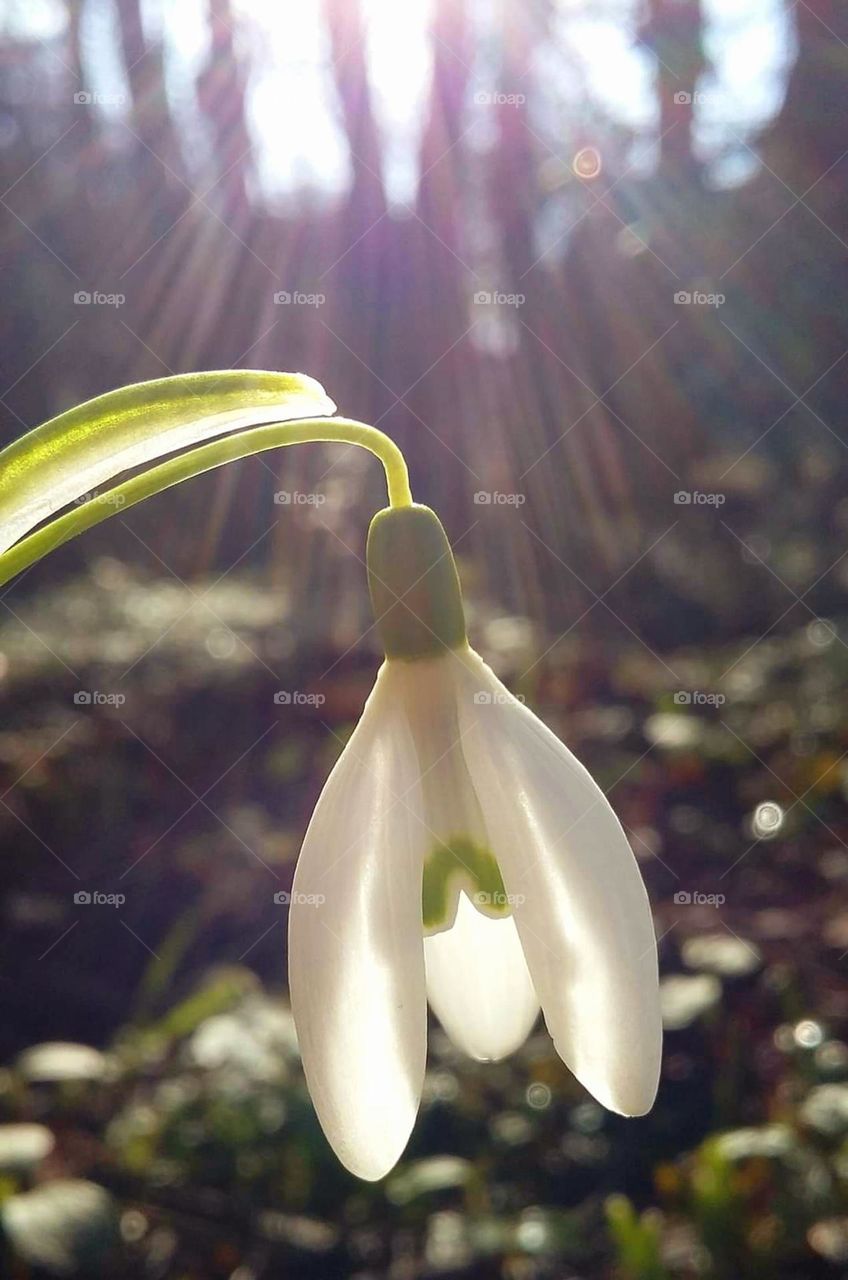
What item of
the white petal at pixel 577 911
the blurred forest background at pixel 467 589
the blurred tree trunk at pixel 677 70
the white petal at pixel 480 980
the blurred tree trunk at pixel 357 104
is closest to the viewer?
the white petal at pixel 577 911

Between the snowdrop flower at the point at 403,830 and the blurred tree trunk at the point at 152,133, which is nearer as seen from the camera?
the snowdrop flower at the point at 403,830

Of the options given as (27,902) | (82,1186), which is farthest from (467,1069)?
(27,902)

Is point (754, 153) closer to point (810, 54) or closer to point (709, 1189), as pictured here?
point (810, 54)

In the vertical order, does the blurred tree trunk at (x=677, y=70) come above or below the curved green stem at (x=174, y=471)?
A: below

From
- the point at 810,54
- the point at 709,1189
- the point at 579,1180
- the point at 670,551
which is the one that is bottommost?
the point at 670,551

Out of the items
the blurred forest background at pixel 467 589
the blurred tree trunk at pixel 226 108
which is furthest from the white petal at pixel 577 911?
the blurred tree trunk at pixel 226 108

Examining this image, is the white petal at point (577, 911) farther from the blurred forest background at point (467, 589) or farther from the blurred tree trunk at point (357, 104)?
the blurred tree trunk at point (357, 104)

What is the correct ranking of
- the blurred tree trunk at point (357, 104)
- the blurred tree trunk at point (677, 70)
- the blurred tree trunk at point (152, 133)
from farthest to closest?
the blurred tree trunk at point (152, 133), the blurred tree trunk at point (677, 70), the blurred tree trunk at point (357, 104)
